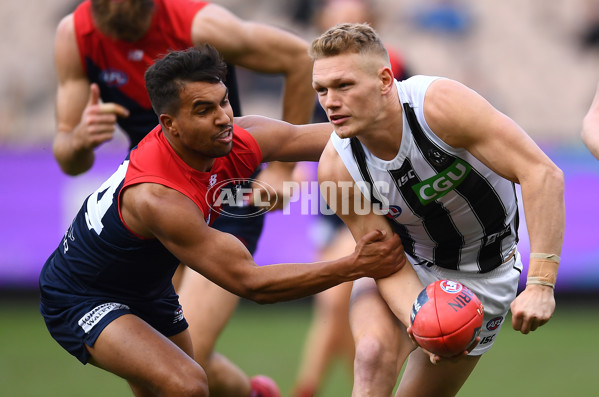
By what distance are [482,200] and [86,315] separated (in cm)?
221

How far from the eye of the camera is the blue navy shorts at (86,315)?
5000mm

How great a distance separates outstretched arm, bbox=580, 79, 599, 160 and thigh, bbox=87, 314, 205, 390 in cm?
235

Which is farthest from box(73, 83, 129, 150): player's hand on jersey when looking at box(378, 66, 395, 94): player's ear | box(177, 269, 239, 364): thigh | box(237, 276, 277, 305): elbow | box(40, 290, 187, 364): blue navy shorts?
box(378, 66, 395, 94): player's ear

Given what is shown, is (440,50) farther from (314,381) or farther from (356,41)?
(356,41)

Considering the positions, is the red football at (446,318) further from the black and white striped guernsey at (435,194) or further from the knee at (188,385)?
the knee at (188,385)

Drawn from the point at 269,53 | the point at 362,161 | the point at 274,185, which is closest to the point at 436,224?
the point at 362,161

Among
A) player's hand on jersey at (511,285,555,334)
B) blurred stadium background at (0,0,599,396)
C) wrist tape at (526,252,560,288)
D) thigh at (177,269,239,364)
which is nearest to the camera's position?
player's hand on jersey at (511,285,555,334)

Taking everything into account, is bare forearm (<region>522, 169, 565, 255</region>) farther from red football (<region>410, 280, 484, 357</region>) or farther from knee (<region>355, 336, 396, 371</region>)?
knee (<region>355, 336, 396, 371</region>)

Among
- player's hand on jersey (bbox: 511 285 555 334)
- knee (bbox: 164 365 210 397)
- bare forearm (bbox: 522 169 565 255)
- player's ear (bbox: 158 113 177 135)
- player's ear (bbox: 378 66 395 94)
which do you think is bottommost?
knee (bbox: 164 365 210 397)

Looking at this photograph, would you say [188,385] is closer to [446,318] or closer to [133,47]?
[446,318]

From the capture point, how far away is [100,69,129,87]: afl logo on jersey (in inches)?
251

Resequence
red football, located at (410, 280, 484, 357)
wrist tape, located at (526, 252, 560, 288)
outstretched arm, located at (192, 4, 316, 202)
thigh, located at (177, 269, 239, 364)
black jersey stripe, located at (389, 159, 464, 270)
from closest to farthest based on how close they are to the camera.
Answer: wrist tape, located at (526, 252, 560, 288), red football, located at (410, 280, 484, 357), black jersey stripe, located at (389, 159, 464, 270), thigh, located at (177, 269, 239, 364), outstretched arm, located at (192, 4, 316, 202)

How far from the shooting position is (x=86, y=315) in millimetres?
5020

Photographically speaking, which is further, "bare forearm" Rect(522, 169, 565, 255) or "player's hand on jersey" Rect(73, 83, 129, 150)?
"player's hand on jersey" Rect(73, 83, 129, 150)
